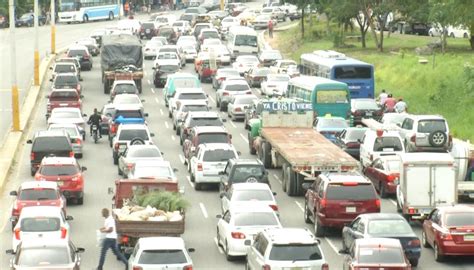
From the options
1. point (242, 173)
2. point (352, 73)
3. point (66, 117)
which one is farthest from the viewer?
point (352, 73)

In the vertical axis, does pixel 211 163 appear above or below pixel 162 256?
below

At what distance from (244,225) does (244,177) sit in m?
8.02

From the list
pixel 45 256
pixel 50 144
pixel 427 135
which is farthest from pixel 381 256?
pixel 50 144

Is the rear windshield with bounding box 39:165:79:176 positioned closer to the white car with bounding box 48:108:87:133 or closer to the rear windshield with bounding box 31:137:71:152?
the rear windshield with bounding box 31:137:71:152

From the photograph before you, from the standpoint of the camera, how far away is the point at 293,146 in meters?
44.6

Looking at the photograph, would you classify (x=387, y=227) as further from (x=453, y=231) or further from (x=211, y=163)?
(x=211, y=163)

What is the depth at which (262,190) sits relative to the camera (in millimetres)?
37500

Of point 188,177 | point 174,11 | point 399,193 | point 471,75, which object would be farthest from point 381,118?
point 174,11

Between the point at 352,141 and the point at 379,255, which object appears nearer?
the point at 379,255

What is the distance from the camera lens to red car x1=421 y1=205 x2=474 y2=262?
107 feet

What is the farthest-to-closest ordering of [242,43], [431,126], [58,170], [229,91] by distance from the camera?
[242,43] < [229,91] < [431,126] < [58,170]

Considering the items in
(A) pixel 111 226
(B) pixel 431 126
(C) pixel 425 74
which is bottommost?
(C) pixel 425 74

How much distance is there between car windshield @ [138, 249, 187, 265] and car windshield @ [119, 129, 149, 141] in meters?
21.4

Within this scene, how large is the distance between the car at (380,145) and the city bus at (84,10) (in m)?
88.2
